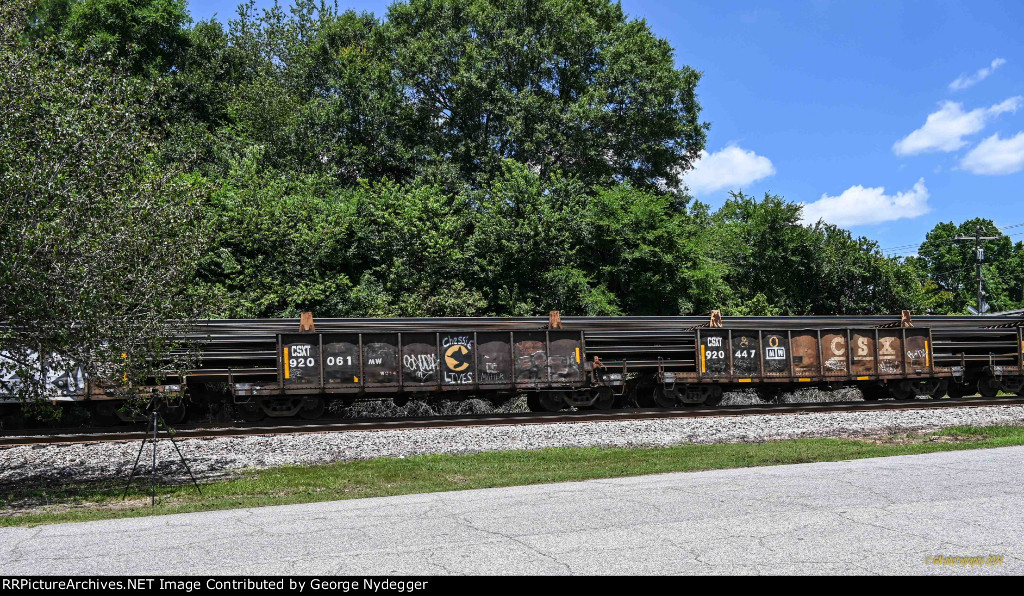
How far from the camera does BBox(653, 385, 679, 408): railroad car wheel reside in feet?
73.3

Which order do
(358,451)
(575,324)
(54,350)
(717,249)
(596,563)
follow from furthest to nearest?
(717,249) → (575,324) → (358,451) → (54,350) → (596,563)

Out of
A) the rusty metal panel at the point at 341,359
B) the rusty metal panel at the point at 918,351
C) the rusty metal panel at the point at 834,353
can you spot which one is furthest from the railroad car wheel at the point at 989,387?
the rusty metal panel at the point at 341,359

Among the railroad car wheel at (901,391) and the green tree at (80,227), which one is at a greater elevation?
the green tree at (80,227)

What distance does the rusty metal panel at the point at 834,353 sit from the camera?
2355 cm

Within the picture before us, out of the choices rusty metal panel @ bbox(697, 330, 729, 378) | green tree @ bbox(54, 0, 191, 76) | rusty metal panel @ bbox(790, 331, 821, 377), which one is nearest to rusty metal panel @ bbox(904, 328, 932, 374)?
rusty metal panel @ bbox(790, 331, 821, 377)

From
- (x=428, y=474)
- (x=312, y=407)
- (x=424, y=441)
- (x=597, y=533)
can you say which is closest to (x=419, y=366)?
(x=312, y=407)

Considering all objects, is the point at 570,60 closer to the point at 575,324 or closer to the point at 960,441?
the point at 575,324

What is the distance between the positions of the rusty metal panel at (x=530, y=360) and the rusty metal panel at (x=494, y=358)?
24 cm

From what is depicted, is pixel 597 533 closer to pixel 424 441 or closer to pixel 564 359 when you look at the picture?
pixel 424 441

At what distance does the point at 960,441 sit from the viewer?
586 inches

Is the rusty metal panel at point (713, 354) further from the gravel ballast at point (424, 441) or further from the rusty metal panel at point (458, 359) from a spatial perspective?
the rusty metal panel at point (458, 359)

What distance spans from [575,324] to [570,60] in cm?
2251

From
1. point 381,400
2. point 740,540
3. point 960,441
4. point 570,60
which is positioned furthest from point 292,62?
point 740,540

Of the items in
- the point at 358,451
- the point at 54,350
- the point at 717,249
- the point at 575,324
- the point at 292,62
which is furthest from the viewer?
the point at 292,62
